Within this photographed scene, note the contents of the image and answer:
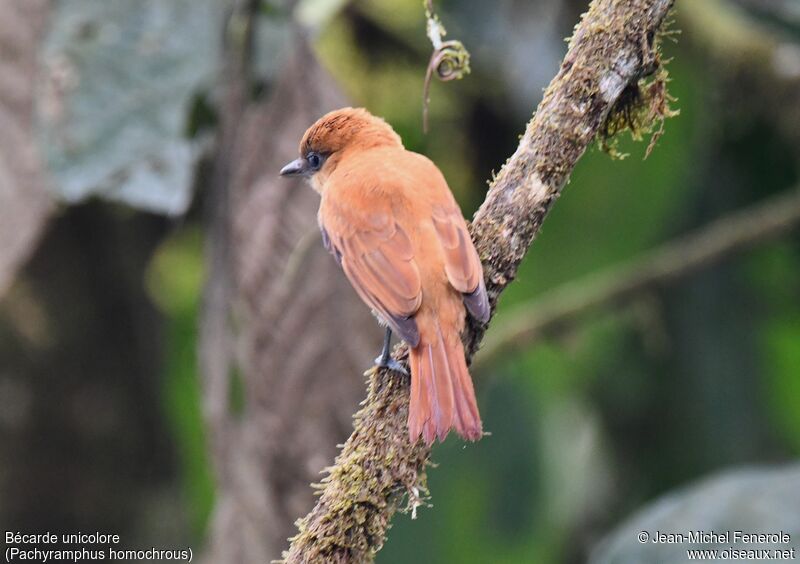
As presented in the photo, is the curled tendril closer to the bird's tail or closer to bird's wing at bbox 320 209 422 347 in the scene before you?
bird's wing at bbox 320 209 422 347

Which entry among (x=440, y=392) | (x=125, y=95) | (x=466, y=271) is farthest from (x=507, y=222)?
(x=125, y=95)

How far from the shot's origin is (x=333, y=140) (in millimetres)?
3346

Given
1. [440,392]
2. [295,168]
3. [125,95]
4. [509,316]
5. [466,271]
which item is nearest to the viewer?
[440,392]

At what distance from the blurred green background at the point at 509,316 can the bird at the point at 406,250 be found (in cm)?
134

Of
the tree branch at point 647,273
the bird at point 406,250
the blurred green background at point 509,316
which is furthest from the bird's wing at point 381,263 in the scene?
the blurred green background at point 509,316

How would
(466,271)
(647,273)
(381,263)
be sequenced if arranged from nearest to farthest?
(466,271), (381,263), (647,273)

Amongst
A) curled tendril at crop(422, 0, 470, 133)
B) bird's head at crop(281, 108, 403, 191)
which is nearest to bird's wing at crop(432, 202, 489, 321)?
curled tendril at crop(422, 0, 470, 133)

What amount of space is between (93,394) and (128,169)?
1.82 metres

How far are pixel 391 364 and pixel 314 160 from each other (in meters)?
1.05

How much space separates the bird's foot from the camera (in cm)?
244

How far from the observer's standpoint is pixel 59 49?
11.5 feet

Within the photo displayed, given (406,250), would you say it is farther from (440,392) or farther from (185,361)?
(185,361)

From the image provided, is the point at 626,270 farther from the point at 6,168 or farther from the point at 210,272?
the point at 6,168

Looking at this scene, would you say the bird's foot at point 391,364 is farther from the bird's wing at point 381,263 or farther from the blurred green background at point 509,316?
the blurred green background at point 509,316
